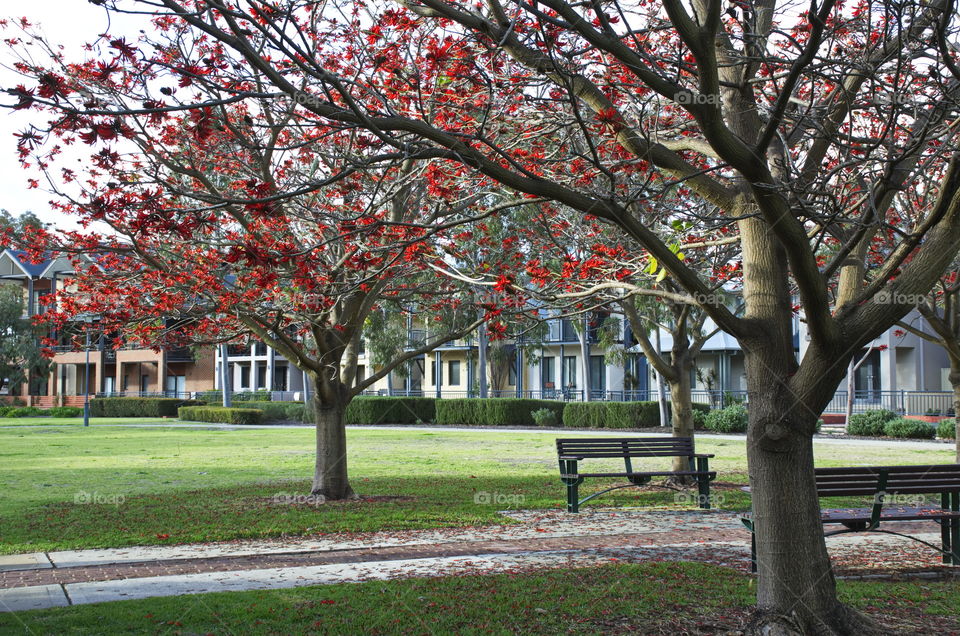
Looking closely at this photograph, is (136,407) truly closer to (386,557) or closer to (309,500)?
(309,500)

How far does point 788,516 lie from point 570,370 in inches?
1742

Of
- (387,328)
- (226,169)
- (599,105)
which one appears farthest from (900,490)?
(387,328)

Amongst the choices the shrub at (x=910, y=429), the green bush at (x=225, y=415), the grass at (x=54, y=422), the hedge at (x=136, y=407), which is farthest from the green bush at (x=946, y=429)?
the hedge at (x=136, y=407)

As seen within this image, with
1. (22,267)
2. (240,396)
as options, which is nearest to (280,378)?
(240,396)

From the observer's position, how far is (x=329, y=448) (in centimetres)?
1223

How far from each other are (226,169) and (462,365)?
140ft

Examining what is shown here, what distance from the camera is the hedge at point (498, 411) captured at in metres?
39.2

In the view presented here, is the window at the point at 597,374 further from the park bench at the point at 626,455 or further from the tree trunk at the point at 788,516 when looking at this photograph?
the tree trunk at the point at 788,516

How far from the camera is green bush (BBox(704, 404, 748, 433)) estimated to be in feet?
103

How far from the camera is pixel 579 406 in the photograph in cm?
3703

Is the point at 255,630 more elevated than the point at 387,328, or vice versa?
the point at 387,328

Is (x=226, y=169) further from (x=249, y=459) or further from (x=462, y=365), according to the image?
(x=462, y=365)

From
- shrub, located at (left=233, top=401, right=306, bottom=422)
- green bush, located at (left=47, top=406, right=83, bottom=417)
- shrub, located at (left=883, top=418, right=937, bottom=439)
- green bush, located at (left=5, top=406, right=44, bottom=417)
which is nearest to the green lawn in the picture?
shrub, located at (left=883, top=418, right=937, bottom=439)

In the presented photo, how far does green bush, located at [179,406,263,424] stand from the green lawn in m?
13.1
